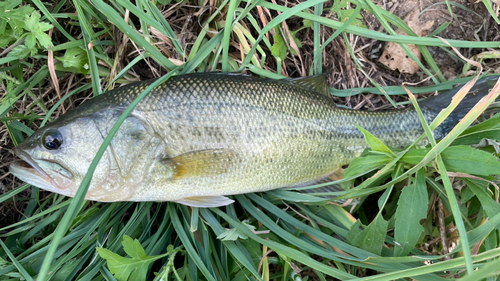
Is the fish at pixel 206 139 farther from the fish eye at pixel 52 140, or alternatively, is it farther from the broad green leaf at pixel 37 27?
the broad green leaf at pixel 37 27

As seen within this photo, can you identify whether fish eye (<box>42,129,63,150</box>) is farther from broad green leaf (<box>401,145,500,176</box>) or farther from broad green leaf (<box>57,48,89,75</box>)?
broad green leaf (<box>401,145,500,176</box>)

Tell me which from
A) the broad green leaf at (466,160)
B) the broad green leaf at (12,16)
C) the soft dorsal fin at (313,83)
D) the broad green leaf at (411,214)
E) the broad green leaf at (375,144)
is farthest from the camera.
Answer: the soft dorsal fin at (313,83)

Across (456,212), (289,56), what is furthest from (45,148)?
(456,212)

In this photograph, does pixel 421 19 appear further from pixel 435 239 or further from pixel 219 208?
pixel 219 208

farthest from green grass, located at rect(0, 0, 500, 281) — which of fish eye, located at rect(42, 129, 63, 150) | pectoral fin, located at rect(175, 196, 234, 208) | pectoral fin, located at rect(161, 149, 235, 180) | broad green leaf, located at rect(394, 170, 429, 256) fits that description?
fish eye, located at rect(42, 129, 63, 150)

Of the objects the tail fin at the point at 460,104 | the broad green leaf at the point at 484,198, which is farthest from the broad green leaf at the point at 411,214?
the tail fin at the point at 460,104

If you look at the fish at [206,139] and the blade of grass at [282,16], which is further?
the blade of grass at [282,16]

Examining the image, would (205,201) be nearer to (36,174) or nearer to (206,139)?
(206,139)
